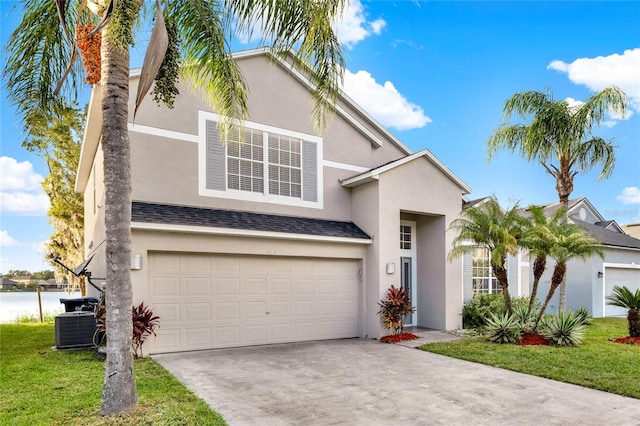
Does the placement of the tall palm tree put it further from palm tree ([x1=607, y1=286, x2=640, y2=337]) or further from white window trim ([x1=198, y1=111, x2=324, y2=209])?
white window trim ([x1=198, y1=111, x2=324, y2=209])

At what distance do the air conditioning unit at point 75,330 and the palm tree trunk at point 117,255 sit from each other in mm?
5045

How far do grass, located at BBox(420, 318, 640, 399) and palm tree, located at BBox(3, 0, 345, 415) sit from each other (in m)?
6.35

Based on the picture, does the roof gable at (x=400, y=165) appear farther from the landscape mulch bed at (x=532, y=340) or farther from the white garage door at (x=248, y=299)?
the landscape mulch bed at (x=532, y=340)

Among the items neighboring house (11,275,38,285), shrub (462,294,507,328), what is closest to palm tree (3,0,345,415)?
shrub (462,294,507,328)

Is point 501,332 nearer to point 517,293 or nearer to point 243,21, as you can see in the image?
point 517,293

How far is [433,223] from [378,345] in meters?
4.83

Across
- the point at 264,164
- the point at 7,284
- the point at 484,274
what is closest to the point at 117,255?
the point at 264,164

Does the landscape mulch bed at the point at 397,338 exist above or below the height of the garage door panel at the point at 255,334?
below

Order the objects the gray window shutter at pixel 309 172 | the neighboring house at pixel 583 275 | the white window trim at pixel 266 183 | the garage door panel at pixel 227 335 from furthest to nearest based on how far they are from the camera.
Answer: the neighboring house at pixel 583 275 < the gray window shutter at pixel 309 172 < the white window trim at pixel 266 183 < the garage door panel at pixel 227 335

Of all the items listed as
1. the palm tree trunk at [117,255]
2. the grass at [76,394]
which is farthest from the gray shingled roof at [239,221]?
the palm tree trunk at [117,255]

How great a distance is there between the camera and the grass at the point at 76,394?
5250 millimetres

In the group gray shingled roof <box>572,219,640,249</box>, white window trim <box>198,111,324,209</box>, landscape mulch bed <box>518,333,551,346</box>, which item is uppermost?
white window trim <box>198,111,324,209</box>

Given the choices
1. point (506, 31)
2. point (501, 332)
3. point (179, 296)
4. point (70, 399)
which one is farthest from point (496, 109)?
point (70, 399)

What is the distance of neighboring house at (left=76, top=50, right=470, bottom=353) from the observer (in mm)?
10078
